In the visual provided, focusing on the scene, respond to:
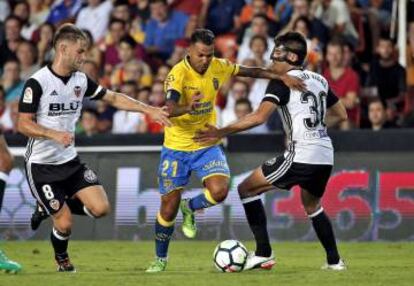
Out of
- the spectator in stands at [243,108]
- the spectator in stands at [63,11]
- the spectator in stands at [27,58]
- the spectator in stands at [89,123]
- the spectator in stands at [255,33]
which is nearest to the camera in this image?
the spectator in stands at [243,108]

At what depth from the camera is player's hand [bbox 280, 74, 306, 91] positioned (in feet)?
40.7

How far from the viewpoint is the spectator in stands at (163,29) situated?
21.6 meters

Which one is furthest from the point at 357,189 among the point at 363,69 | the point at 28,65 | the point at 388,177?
the point at 28,65

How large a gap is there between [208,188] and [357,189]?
4598 millimetres

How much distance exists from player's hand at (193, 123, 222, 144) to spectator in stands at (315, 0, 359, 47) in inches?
302

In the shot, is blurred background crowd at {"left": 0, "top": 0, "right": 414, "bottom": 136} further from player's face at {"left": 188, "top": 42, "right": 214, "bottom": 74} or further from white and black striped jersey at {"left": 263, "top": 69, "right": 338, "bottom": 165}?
white and black striped jersey at {"left": 263, "top": 69, "right": 338, "bottom": 165}

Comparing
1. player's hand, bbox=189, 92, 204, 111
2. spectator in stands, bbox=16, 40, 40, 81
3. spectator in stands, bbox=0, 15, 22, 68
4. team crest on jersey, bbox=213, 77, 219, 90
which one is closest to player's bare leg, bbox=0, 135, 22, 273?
player's hand, bbox=189, 92, 204, 111

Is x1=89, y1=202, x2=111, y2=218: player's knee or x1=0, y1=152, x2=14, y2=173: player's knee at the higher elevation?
x1=0, y1=152, x2=14, y2=173: player's knee

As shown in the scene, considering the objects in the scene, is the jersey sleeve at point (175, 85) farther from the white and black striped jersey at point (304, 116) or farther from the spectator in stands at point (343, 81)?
the spectator in stands at point (343, 81)

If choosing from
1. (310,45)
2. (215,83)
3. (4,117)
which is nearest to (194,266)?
(215,83)

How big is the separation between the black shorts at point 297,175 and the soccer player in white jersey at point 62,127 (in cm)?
123

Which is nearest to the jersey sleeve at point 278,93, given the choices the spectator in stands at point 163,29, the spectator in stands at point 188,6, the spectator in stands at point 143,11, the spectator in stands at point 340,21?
the spectator in stands at point 340,21

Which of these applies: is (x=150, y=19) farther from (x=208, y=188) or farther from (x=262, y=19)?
(x=208, y=188)

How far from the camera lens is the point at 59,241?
41.6 feet
